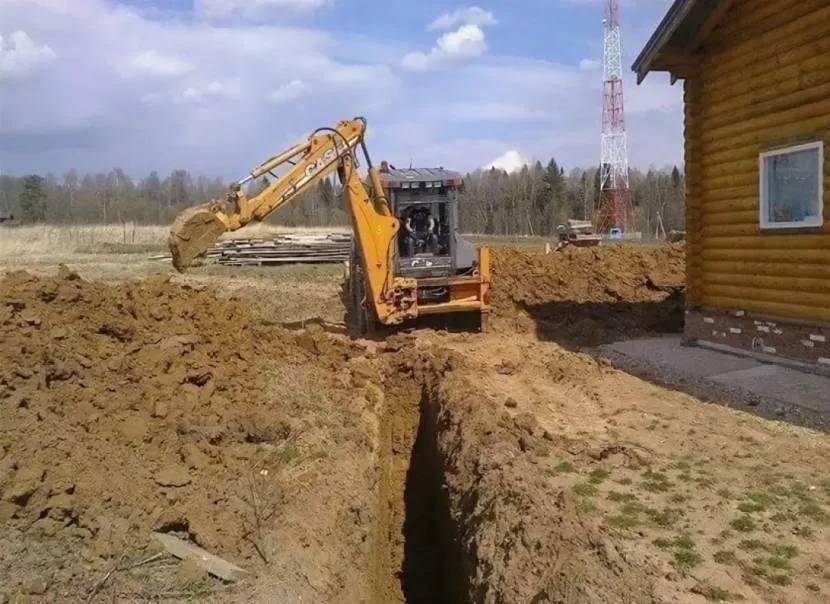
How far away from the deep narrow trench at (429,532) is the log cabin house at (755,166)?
4.68 meters

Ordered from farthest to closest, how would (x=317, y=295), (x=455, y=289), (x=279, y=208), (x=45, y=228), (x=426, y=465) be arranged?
(x=45, y=228), (x=317, y=295), (x=455, y=289), (x=279, y=208), (x=426, y=465)

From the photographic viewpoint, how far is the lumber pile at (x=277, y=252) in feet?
90.6

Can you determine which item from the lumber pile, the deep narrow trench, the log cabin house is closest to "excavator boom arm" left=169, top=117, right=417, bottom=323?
the deep narrow trench

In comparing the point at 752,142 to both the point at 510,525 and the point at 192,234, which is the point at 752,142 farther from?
the point at 192,234

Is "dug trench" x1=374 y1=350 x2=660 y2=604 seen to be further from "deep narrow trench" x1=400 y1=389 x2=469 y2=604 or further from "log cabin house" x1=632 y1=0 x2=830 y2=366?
"log cabin house" x1=632 y1=0 x2=830 y2=366

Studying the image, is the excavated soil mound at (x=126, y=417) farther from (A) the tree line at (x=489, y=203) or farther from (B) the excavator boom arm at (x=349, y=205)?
(A) the tree line at (x=489, y=203)

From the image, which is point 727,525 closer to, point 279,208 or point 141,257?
point 279,208

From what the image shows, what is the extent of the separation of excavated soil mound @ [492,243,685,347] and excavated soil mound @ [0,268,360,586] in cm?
668

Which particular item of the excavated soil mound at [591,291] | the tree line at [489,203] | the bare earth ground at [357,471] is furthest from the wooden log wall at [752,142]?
the tree line at [489,203]

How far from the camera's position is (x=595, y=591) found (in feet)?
16.1

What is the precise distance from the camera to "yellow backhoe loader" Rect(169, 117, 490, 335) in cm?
1206

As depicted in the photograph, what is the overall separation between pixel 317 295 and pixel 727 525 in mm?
15153

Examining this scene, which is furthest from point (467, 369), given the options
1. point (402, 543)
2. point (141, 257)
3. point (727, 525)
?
point (141, 257)

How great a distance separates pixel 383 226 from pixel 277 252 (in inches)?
605
